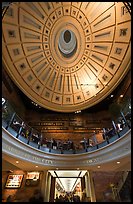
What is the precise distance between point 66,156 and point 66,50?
9701 millimetres

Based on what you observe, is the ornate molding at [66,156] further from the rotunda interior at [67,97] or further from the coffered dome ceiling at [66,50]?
the coffered dome ceiling at [66,50]

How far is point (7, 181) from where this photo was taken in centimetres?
960

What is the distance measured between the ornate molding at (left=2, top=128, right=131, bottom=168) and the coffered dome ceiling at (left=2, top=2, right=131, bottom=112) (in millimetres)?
6081

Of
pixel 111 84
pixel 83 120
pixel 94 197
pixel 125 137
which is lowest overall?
pixel 94 197

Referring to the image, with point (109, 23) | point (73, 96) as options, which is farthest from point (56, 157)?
point (109, 23)

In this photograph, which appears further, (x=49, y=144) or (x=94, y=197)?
(x=49, y=144)

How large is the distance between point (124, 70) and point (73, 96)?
17.8 feet

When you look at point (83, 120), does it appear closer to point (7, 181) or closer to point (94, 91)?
point (94, 91)

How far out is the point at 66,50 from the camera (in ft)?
46.1

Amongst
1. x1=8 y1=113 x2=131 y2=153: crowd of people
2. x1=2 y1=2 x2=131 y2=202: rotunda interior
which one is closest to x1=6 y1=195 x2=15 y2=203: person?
x1=2 y1=2 x2=131 y2=202: rotunda interior

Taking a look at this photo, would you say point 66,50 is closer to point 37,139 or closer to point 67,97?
point 67,97

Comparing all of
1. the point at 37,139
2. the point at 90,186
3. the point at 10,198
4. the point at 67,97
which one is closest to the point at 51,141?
the point at 37,139

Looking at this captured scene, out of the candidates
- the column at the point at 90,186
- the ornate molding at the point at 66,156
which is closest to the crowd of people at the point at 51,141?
the ornate molding at the point at 66,156

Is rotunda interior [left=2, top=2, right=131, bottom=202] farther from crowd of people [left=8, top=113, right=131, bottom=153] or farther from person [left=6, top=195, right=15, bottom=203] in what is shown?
person [left=6, top=195, right=15, bottom=203]
